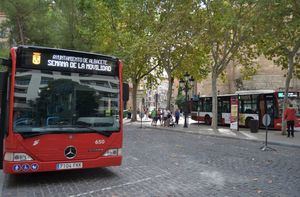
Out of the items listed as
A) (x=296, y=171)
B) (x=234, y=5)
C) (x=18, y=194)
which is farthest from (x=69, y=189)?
(x=234, y=5)

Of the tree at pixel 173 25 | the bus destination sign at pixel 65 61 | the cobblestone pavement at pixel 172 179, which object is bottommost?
the cobblestone pavement at pixel 172 179

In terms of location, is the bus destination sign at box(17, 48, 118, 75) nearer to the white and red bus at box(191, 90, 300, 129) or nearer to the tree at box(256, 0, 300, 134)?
the tree at box(256, 0, 300, 134)

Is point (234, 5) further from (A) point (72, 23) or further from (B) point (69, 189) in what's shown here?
(B) point (69, 189)

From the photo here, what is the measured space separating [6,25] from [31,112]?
90.4 feet

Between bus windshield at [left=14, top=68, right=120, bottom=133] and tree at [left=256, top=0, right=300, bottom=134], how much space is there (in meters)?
13.0

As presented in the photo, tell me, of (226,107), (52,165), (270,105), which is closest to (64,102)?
(52,165)

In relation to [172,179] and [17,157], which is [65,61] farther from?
[172,179]

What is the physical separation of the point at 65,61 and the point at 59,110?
111cm

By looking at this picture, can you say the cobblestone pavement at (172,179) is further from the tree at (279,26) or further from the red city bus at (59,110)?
the tree at (279,26)

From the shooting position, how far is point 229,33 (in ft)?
86.3

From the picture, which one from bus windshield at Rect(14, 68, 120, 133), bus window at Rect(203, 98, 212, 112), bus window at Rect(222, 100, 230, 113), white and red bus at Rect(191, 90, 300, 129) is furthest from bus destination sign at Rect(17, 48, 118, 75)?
bus window at Rect(203, 98, 212, 112)

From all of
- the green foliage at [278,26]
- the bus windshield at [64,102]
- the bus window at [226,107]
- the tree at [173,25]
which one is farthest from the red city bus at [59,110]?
the bus window at [226,107]

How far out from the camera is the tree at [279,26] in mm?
19547

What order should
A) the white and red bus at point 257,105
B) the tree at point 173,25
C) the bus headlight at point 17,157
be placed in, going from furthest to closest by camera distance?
the tree at point 173,25
the white and red bus at point 257,105
the bus headlight at point 17,157
